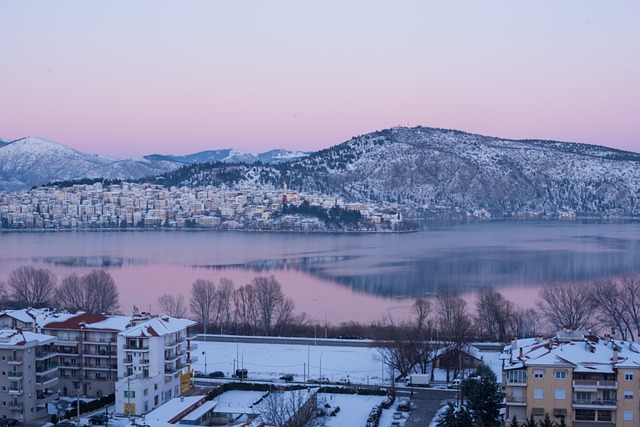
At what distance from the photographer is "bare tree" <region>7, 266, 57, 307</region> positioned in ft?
45.1

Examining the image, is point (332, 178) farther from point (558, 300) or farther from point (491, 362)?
point (491, 362)

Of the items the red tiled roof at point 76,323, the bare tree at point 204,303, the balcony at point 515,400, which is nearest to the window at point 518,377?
the balcony at point 515,400

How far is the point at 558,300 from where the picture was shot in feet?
40.6

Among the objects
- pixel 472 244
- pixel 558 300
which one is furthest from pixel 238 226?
pixel 558 300

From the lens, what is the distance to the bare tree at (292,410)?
6.32 metres

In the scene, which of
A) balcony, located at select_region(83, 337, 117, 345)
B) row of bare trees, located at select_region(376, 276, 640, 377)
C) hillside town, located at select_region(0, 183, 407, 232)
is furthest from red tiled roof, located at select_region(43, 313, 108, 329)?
hillside town, located at select_region(0, 183, 407, 232)

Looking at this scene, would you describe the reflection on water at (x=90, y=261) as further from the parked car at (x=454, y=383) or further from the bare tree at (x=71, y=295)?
the parked car at (x=454, y=383)

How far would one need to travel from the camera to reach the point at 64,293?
13.5 meters

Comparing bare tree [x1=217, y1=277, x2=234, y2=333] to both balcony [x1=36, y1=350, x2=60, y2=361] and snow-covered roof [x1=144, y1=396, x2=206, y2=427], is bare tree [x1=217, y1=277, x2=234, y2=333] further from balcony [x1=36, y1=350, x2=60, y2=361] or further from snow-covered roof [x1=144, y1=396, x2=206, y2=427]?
snow-covered roof [x1=144, y1=396, x2=206, y2=427]

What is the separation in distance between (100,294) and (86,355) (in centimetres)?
529

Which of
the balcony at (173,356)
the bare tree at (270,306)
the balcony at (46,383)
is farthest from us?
the bare tree at (270,306)

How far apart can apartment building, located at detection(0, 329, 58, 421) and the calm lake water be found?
6706 mm

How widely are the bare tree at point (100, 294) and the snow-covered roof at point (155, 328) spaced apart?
188 inches

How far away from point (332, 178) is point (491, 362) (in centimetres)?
4925
